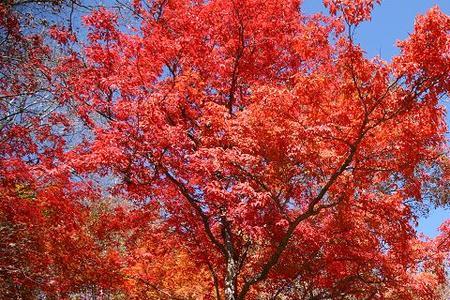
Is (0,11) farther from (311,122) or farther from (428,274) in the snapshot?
(428,274)

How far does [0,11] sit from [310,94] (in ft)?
20.6

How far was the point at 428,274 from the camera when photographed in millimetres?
12070

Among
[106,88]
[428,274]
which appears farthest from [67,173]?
[428,274]

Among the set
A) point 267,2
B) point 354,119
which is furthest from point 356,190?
point 267,2

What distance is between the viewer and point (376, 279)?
1185 centimetres

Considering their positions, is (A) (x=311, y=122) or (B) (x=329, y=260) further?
(B) (x=329, y=260)

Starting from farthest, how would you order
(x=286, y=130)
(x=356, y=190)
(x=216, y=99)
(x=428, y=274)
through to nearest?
(x=216, y=99) → (x=428, y=274) → (x=356, y=190) → (x=286, y=130)

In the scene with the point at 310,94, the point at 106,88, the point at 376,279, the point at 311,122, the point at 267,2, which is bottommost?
the point at 376,279

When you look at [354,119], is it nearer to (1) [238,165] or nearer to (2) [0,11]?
(1) [238,165]

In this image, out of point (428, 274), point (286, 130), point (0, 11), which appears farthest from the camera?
point (428, 274)

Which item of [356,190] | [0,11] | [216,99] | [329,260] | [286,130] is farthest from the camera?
[216,99]

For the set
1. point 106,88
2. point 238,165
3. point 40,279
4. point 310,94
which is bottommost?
point 40,279

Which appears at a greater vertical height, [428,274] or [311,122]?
[311,122]

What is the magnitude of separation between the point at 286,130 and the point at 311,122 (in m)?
0.57
